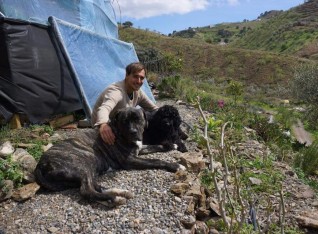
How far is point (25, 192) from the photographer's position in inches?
165

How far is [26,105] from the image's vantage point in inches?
268

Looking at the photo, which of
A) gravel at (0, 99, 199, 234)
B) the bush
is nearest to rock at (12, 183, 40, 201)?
gravel at (0, 99, 199, 234)

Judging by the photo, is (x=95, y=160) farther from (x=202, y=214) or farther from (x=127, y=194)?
(x=202, y=214)

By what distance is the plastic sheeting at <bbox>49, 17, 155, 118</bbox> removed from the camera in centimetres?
743

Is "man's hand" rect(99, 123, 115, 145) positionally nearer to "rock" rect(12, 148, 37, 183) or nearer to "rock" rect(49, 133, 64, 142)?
"rock" rect(12, 148, 37, 183)

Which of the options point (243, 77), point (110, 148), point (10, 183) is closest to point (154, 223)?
point (110, 148)

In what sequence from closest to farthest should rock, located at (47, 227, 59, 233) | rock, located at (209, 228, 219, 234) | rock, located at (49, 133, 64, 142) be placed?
rock, located at (47, 227, 59, 233) < rock, located at (209, 228, 219, 234) < rock, located at (49, 133, 64, 142)

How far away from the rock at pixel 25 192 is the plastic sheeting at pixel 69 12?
4.01m

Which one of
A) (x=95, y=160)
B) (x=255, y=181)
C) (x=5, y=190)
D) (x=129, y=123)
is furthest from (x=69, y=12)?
(x=255, y=181)

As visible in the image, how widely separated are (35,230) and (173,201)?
132 centimetres

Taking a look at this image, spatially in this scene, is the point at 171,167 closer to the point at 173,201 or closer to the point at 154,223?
the point at 173,201

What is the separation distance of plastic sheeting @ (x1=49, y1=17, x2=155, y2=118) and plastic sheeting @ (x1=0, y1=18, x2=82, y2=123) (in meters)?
0.30

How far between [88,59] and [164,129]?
10.5ft

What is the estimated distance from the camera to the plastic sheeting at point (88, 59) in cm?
743
